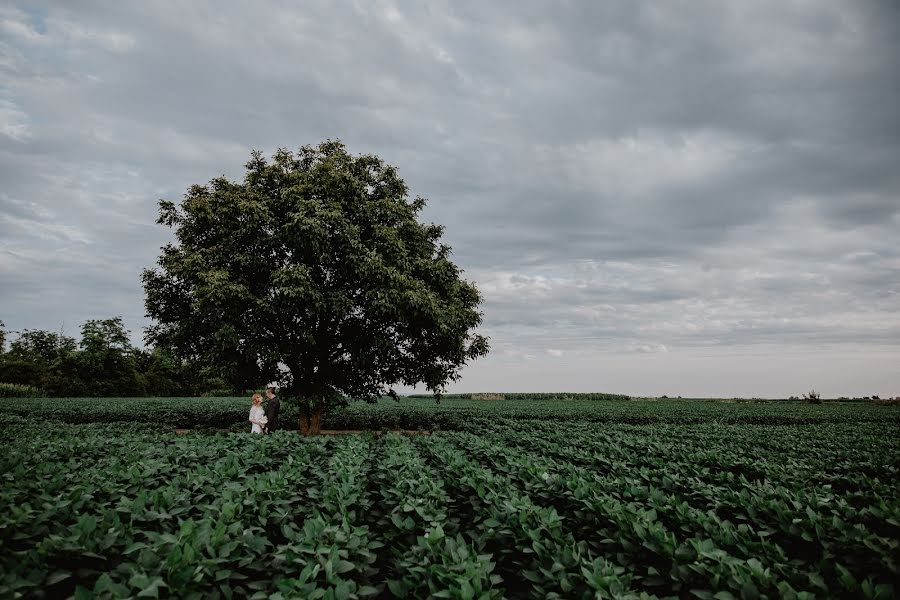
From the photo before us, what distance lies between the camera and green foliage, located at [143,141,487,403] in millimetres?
15328

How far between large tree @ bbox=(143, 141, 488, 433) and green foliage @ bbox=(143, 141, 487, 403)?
0.15ft

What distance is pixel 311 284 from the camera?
50.4 feet

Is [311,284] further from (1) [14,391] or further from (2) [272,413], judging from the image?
(1) [14,391]

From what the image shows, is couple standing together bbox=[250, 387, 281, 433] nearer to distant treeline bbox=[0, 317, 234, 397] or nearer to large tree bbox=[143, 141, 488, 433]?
large tree bbox=[143, 141, 488, 433]

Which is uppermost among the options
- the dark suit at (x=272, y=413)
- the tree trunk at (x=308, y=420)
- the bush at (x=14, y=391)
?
the dark suit at (x=272, y=413)

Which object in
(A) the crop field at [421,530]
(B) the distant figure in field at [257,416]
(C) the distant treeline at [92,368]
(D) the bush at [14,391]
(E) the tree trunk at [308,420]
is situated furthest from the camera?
(C) the distant treeline at [92,368]

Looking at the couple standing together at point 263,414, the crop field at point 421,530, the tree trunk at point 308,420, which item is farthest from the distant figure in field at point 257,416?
the tree trunk at point 308,420

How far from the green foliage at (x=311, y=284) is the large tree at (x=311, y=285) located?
0.15 ft

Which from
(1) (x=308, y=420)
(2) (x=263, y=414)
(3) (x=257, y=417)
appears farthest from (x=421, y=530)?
(1) (x=308, y=420)

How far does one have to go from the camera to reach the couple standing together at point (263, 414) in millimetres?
13079

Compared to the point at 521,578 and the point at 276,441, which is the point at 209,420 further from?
the point at 521,578

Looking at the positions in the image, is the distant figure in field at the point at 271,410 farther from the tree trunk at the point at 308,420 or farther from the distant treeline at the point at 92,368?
the distant treeline at the point at 92,368

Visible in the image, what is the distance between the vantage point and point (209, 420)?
2450 cm

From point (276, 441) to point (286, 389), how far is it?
9.85 m
